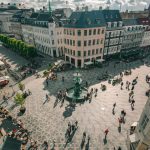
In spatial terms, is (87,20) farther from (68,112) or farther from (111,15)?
(68,112)

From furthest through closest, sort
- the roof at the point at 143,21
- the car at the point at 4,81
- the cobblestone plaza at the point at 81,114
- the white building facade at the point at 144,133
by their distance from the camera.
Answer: the roof at the point at 143,21, the car at the point at 4,81, the cobblestone plaza at the point at 81,114, the white building facade at the point at 144,133

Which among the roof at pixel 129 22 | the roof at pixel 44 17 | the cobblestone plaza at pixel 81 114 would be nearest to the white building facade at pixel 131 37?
the roof at pixel 129 22

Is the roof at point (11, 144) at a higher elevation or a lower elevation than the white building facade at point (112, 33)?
lower

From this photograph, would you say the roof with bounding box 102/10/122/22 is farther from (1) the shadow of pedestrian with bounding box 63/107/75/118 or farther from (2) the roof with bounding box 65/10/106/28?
(1) the shadow of pedestrian with bounding box 63/107/75/118

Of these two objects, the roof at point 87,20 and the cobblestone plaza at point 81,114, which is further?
the roof at point 87,20

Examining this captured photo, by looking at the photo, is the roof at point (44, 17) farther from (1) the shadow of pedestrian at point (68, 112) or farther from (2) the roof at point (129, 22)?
(1) the shadow of pedestrian at point (68, 112)

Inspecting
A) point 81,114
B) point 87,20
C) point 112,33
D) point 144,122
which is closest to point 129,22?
point 112,33

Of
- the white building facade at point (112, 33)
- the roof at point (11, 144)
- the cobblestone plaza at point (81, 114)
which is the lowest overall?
the roof at point (11, 144)

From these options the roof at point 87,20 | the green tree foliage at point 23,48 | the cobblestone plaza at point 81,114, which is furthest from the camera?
the green tree foliage at point 23,48
